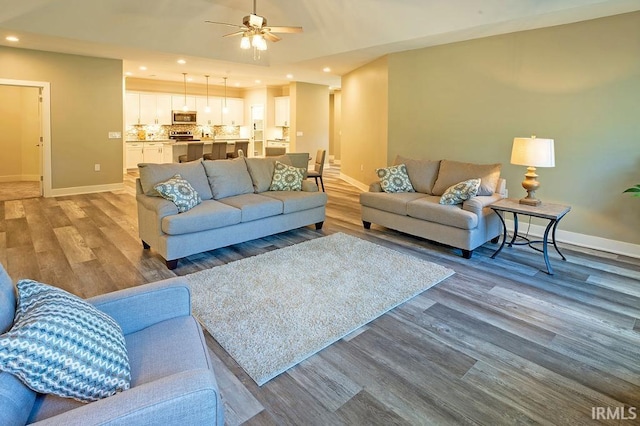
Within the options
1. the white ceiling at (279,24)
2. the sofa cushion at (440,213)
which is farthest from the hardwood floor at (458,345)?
the white ceiling at (279,24)

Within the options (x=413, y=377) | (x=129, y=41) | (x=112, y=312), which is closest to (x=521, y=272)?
(x=413, y=377)

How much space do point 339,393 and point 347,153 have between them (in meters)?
7.65

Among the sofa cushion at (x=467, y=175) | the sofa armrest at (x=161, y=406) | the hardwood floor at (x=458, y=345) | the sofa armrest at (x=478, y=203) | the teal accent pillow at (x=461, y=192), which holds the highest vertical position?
the sofa cushion at (x=467, y=175)

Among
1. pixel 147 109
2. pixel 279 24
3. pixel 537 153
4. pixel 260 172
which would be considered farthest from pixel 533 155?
pixel 147 109

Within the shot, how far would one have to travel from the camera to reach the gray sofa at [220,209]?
3783 millimetres

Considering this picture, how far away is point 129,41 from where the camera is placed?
20.3 feet

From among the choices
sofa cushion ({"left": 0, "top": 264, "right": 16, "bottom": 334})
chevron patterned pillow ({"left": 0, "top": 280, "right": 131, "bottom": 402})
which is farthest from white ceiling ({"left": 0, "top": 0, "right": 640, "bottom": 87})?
sofa cushion ({"left": 0, "top": 264, "right": 16, "bottom": 334})

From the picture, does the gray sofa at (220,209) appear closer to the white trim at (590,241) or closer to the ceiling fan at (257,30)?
the ceiling fan at (257,30)

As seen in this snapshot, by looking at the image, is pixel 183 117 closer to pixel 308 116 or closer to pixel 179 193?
pixel 308 116

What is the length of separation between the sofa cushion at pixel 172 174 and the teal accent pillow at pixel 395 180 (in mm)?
2299

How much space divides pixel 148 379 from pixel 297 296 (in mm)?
1820

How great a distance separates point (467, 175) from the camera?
15.4ft

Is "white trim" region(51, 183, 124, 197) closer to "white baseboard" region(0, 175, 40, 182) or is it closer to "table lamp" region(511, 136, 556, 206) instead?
"white baseboard" region(0, 175, 40, 182)

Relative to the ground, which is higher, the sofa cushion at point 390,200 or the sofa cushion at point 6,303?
the sofa cushion at point 390,200
